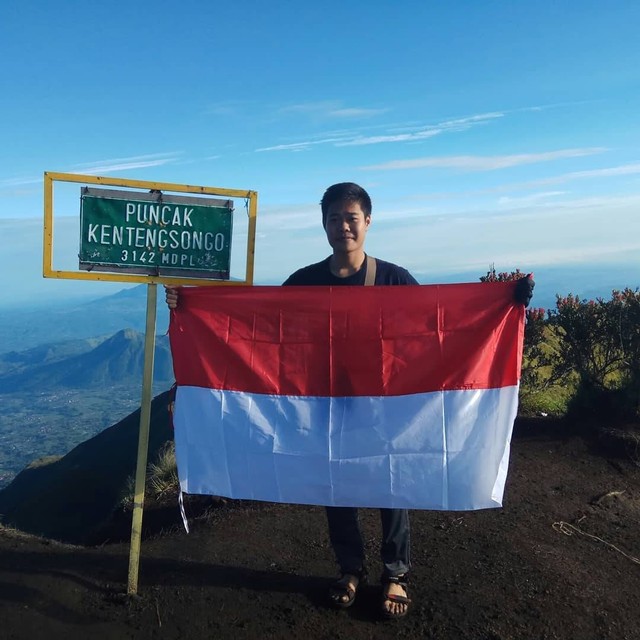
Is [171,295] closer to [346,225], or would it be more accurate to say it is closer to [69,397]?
[346,225]

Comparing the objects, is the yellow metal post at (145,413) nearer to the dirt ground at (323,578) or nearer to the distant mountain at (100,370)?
the dirt ground at (323,578)

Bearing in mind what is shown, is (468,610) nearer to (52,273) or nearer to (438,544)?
(438,544)

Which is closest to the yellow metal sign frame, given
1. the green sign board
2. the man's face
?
the green sign board

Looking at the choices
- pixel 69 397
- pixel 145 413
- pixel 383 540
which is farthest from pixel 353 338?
pixel 69 397

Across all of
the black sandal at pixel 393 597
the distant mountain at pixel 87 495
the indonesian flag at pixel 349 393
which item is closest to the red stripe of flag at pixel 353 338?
the indonesian flag at pixel 349 393

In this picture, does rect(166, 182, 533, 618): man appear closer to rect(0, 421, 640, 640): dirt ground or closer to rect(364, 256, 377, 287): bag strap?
rect(364, 256, 377, 287): bag strap

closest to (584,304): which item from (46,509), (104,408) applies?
(46,509)
